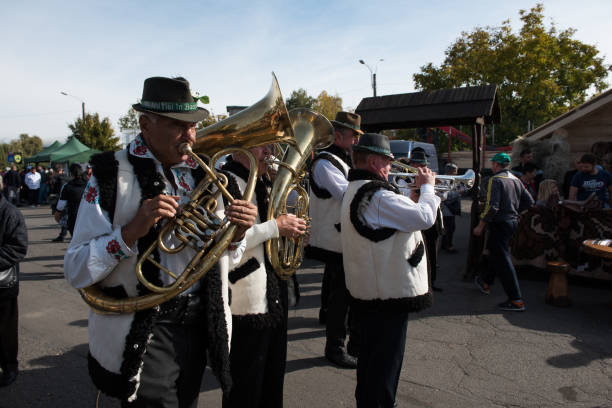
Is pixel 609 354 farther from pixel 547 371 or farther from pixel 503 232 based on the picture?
pixel 503 232

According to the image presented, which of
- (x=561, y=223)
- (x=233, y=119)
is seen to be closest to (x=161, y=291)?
(x=233, y=119)

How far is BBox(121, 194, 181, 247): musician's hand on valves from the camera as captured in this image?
1.50m

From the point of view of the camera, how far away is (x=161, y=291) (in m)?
1.55

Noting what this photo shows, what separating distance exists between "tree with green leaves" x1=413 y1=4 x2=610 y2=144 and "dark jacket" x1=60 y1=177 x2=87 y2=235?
19604 mm

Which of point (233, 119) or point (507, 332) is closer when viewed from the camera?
point (233, 119)

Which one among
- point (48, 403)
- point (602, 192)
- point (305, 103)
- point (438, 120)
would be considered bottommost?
point (48, 403)

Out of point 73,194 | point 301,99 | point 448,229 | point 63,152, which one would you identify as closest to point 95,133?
point 63,152

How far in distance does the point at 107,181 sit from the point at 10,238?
2234 millimetres

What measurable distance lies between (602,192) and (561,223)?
80 cm

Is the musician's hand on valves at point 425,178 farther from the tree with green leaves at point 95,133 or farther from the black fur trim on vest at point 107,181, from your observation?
the tree with green leaves at point 95,133

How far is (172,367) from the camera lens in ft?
5.49

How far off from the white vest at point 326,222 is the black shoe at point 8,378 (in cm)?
263

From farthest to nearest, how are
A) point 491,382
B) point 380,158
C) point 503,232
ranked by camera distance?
1. point 503,232
2. point 491,382
3. point 380,158

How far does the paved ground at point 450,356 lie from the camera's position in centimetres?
306
